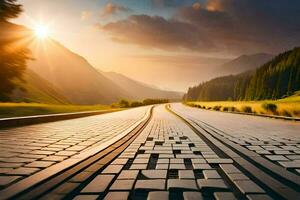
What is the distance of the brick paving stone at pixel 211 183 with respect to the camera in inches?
167

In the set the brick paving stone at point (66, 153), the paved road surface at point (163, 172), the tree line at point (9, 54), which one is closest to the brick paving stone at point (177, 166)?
the paved road surface at point (163, 172)

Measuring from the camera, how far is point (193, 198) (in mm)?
3664

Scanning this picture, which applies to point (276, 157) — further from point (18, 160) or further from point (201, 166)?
point (18, 160)

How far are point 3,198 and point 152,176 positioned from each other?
2.18 meters

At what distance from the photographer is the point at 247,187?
4.18 metres

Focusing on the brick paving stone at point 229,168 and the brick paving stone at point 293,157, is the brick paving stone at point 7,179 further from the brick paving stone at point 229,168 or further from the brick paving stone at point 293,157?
the brick paving stone at point 293,157

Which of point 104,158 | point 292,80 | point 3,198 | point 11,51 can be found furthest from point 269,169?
point 292,80

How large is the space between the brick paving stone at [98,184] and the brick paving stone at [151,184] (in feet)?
1.48

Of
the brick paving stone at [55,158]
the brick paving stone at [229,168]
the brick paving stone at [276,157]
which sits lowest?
the brick paving stone at [55,158]

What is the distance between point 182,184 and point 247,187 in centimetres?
90

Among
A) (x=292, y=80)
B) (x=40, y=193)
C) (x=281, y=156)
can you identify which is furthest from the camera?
(x=292, y=80)

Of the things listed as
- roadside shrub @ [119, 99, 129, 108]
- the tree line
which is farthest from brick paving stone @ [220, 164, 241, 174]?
roadside shrub @ [119, 99, 129, 108]

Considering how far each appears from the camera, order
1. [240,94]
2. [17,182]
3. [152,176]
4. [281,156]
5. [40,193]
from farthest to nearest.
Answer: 1. [240,94]
2. [281,156]
3. [152,176]
4. [17,182]
5. [40,193]

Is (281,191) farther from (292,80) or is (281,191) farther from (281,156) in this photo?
(292,80)
